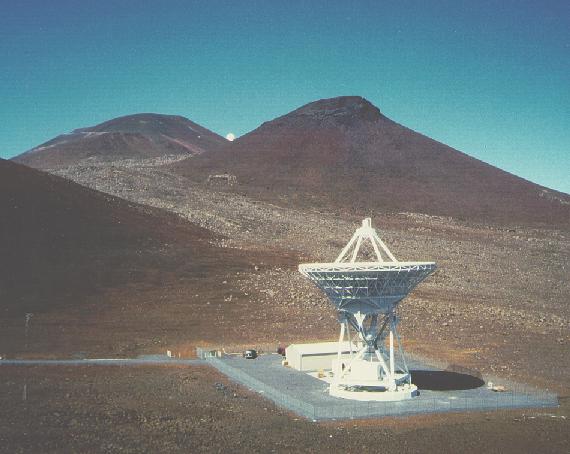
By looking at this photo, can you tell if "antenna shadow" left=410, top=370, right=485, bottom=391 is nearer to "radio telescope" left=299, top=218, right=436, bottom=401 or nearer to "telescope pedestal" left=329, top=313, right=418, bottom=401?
"telescope pedestal" left=329, top=313, right=418, bottom=401

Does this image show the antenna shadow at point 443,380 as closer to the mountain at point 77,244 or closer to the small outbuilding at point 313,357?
the small outbuilding at point 313,357

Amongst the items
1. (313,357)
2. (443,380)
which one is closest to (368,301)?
(443,380)

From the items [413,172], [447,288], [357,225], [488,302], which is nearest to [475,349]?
[488,302]

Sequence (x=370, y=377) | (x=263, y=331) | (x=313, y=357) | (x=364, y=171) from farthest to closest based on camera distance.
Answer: (x=364, y=171) → (x=263, y=331) → (x=313, y=357) → (x=370, y=377)

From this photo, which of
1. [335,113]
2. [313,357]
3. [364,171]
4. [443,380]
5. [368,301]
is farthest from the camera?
[335,113]

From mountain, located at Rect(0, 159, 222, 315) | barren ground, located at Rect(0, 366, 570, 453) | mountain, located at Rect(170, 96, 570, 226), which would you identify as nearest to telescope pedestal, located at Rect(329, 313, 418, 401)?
barren ground, located at Rect(0, 366, 570, 453)

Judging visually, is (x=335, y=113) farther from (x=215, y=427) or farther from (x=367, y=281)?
(x=215, y=427)

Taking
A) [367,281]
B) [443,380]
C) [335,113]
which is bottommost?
[443,380]

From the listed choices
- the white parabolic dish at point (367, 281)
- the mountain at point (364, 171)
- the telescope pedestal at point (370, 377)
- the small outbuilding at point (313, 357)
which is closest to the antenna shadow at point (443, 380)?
the telescope pedestal at point (370, 377)
